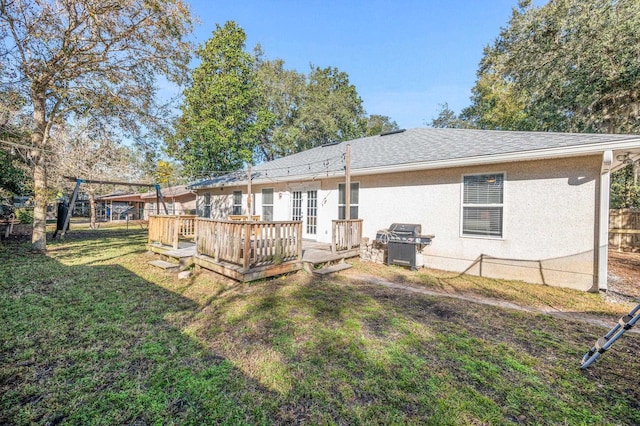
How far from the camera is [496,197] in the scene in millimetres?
6031

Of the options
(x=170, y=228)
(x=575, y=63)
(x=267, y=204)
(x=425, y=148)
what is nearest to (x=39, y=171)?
(x=170, y=228)

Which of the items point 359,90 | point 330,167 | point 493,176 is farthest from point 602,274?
point 359,90

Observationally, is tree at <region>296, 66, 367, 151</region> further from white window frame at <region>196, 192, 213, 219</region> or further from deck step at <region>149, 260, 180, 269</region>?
deck step at <region>149, 260, 180, 269</region>

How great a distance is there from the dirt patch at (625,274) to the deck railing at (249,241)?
6.39 meters

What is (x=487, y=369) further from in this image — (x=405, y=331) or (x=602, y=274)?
(x=602, y=274)

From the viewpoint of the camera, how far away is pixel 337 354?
2850mm

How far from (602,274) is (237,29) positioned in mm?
20811

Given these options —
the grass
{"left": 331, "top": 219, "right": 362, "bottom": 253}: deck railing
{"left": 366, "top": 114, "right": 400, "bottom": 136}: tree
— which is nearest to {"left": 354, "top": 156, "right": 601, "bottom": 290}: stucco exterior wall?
the grass

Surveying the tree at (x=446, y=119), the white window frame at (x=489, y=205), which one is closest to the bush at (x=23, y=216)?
the white window frame at (x=489, y=205)

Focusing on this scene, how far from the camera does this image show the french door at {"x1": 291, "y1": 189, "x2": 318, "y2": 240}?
955 cm

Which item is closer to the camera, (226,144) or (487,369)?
(487,369)

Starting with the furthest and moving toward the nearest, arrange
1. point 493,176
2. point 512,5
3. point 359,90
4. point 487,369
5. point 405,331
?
point 359,90 < point 512,5 < point 493,176 < point 405,331 < point 487,369

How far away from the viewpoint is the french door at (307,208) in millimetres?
9555

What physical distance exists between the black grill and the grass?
2.01 metres
